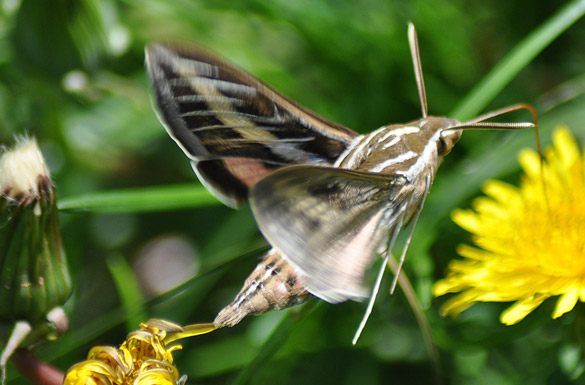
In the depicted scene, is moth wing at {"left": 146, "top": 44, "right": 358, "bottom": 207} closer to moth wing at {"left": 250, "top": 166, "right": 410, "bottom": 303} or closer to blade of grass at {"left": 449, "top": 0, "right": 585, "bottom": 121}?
moth wing at {"left": 250, "top": 166, "right": 410, "bottom": 303}

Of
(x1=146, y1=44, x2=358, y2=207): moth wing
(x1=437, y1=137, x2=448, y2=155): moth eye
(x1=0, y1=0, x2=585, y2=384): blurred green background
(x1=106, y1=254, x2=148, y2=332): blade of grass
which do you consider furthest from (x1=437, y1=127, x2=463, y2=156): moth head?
(x1=106, y1=254, x2=148, y2=332): blade of grass

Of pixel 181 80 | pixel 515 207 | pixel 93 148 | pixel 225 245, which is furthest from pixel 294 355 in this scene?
pixel 93 148

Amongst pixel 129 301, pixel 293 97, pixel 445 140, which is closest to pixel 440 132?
pixel 445 140

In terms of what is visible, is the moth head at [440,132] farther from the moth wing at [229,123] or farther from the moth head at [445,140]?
the moth wing at [229,123]

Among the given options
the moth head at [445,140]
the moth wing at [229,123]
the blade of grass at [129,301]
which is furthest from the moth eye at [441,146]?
the blade of grass at [129,301]

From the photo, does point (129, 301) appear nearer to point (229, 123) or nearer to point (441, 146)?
point (229, 123)

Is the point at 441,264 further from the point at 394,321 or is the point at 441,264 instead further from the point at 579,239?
the point at 579,239
